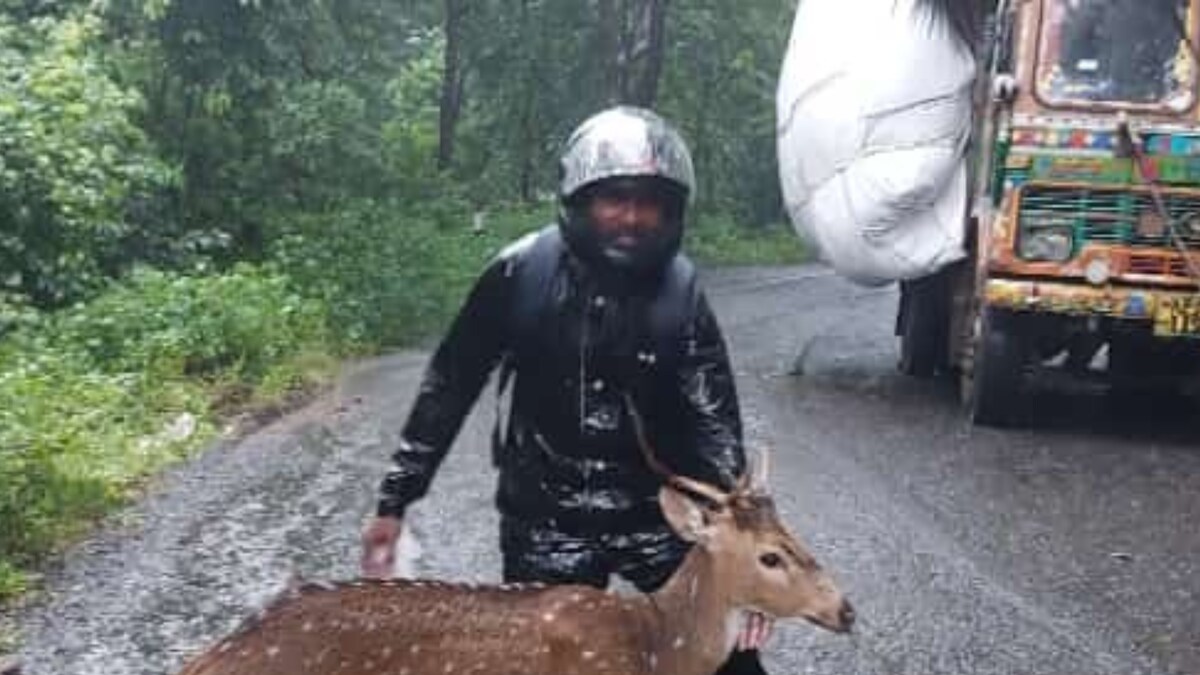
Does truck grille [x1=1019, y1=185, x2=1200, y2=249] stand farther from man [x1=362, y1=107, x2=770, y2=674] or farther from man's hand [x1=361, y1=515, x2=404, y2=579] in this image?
man's hand [x1=361, y1=515, x2=404, y2=579]

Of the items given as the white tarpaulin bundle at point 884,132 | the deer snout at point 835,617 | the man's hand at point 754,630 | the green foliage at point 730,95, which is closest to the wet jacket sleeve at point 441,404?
the man's hand at point 754,630

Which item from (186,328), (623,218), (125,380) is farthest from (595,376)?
(186,328)

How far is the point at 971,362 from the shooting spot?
11.8 meters

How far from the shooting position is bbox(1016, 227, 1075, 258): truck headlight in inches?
424

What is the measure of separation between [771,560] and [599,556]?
2.00ft

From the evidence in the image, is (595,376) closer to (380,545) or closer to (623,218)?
(623,218)

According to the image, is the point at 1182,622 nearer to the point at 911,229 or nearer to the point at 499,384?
the point at 499,384

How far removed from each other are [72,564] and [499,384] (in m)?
3.73

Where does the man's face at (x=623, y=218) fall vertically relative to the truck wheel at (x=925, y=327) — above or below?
above

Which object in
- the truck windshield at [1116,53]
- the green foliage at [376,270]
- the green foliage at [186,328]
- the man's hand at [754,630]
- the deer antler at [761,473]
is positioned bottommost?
the green foliage at [376,270]

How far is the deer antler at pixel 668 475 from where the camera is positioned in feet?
12.1

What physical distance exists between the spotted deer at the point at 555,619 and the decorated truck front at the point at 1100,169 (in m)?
7.34

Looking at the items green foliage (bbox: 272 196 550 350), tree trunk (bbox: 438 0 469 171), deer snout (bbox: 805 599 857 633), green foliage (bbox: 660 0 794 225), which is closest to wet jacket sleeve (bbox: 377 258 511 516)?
deer snout (bbox: 805 599 857 633)

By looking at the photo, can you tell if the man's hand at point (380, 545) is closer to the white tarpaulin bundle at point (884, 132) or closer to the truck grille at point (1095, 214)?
the truck grille at point (1095, 214)
